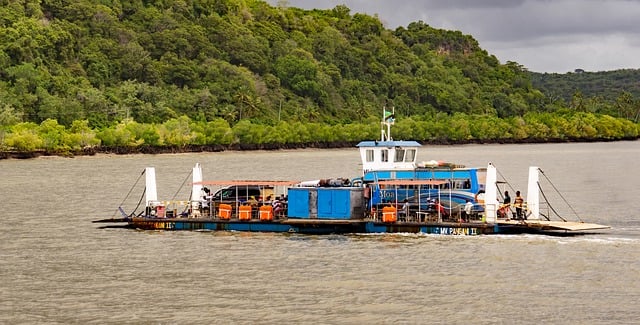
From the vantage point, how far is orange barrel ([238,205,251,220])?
55.0 m

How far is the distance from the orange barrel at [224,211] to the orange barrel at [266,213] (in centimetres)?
187

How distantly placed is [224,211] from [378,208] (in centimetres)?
812

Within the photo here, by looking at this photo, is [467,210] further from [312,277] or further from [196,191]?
[196,191]

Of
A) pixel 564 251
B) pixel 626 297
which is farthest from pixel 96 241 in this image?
pixel 626 297

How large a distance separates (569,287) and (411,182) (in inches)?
525

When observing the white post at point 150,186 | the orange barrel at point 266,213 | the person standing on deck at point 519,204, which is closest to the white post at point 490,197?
the person standing on deck at point 519,204

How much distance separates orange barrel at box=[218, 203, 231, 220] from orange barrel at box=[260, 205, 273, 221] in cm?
187

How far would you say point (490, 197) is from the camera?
50.6 metres

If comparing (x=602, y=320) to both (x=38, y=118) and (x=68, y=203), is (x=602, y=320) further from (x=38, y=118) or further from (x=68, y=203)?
(x=38, y=118)

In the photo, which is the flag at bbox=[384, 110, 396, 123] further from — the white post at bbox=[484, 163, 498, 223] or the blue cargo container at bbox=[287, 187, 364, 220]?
the white post at bbox=[484, 163, 498, 223]

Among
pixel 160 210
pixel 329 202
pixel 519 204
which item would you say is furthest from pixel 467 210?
pixel 160 210

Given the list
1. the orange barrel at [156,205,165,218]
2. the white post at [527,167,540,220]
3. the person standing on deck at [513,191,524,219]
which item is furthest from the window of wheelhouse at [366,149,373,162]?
the orange barrel at [156,205,165,218]

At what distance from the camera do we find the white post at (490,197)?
50.6 meters

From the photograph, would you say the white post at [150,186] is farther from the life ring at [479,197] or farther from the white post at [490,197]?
the white post at [490,197]
